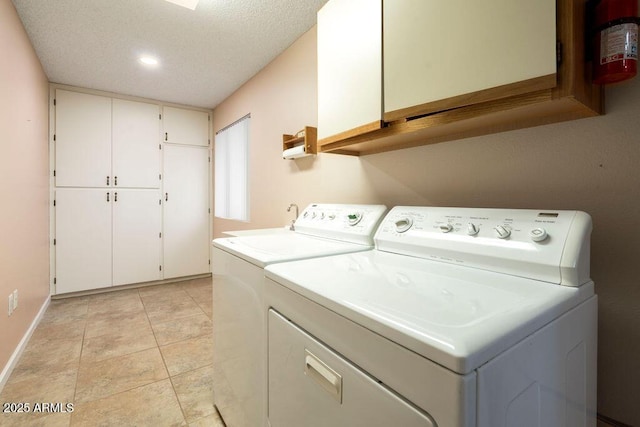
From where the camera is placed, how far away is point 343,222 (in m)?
1.57

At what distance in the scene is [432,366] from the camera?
0.49 m

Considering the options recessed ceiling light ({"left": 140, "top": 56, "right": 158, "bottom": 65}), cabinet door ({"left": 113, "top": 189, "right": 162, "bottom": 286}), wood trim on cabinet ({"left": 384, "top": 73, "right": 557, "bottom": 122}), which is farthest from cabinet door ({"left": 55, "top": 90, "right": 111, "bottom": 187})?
wood trim on cabinet ({"left": 384, "top": 73, "right": 557, "bottom": 122})

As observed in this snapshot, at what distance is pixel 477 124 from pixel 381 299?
2.71ft

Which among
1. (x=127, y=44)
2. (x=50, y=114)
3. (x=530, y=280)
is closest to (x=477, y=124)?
(x=530, y=280)

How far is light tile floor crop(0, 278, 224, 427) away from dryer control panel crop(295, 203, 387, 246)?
112 cm

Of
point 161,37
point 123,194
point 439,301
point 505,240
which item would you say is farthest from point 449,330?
point 123,194

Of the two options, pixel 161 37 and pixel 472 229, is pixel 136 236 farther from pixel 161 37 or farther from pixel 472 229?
pixel 472 229

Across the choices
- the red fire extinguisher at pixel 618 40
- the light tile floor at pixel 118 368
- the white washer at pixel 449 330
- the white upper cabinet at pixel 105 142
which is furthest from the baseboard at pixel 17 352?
the red fire extinguisher at pixel 618 40

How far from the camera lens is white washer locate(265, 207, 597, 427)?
501mm

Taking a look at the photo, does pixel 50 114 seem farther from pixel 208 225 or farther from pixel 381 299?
pixel 381 299

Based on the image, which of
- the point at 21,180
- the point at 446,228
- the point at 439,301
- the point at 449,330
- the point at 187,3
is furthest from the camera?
the point at 21,180

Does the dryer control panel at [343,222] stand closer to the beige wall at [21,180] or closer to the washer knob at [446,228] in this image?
the washer knob at [446,228]

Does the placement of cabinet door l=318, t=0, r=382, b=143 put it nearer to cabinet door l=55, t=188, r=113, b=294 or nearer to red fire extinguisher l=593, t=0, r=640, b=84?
red fire extinguisher l=593, t=0, r=640, b=84

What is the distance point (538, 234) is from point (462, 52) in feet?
1.98
